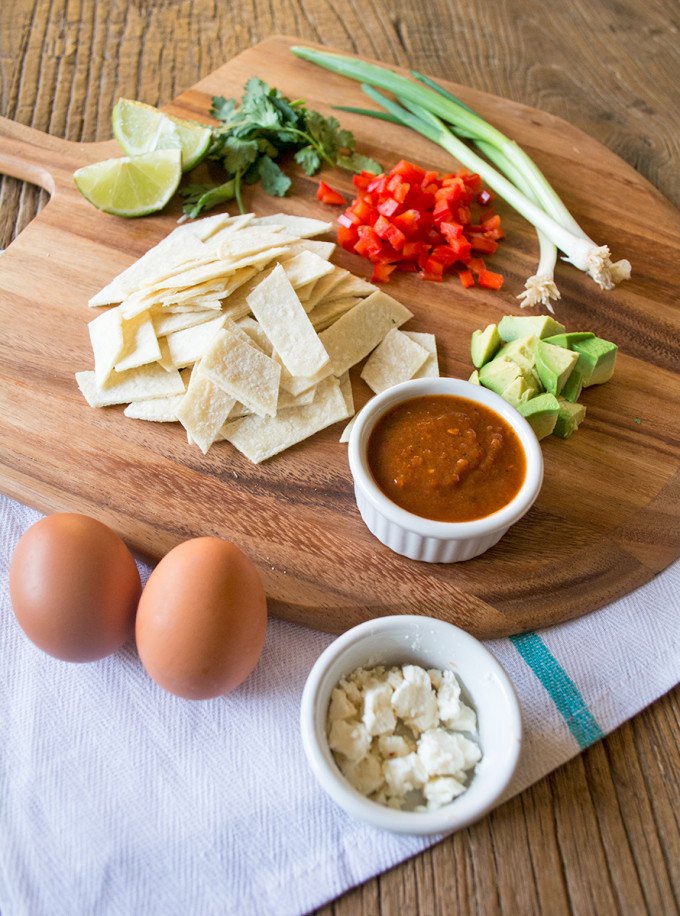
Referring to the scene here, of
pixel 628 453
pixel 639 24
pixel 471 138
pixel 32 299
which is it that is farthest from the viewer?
pixel 639 24

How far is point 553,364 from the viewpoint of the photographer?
2.75m

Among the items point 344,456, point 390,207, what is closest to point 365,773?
point 344,456

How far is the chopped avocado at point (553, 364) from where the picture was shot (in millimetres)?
2738

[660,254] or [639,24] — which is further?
[639,24]

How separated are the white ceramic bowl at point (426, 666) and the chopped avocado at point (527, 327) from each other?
122cm

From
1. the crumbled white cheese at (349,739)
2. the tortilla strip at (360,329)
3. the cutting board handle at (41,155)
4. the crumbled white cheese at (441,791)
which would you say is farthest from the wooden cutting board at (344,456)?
the crumbled white cheese at (441,791)

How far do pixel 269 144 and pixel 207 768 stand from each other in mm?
2640

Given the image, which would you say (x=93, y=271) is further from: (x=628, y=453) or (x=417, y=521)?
(x=628, y=453)

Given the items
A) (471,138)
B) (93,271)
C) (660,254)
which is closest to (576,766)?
(660,254)

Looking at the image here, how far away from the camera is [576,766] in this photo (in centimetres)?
220

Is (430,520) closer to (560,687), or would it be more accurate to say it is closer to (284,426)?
(560,687)

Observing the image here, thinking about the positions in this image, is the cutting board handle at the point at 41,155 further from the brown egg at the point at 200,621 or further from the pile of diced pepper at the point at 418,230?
the brown egg at the point at 200,621

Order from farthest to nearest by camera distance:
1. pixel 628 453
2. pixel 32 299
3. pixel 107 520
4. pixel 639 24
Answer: pixel 639 24 < pixel 32 299 < pixel 628 453 < pixel 107 520

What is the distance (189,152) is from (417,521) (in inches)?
82.7
